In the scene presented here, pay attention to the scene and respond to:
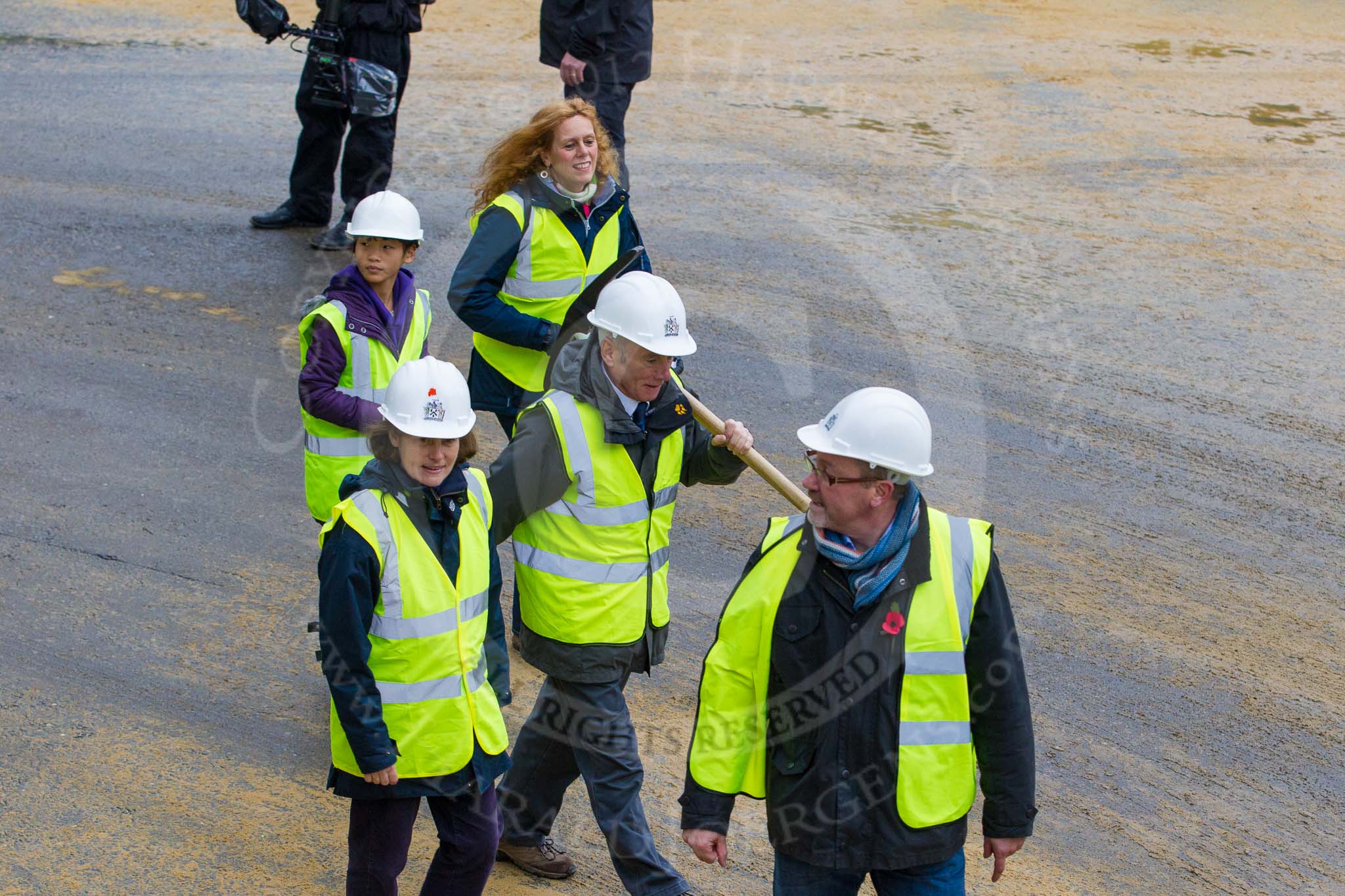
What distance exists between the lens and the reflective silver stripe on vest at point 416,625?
3.74 metres

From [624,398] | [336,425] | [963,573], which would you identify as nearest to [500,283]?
[336,425]

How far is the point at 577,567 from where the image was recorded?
4.30 meters

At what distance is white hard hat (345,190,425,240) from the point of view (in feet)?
17.0

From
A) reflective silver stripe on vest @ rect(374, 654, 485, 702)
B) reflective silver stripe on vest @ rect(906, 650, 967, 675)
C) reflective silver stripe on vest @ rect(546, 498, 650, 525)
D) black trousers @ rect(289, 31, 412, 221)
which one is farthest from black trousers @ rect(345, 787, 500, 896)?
black trousers @ rect(289, 31, 412, 221)

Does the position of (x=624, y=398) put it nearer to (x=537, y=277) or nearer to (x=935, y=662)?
(x=935, y=662)

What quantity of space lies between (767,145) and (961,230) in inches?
95.6

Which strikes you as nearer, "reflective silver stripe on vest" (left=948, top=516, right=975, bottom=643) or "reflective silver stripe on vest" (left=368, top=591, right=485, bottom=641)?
"reflective silver stripe on vest" (left=948, top=516, right=975, bottom=643)

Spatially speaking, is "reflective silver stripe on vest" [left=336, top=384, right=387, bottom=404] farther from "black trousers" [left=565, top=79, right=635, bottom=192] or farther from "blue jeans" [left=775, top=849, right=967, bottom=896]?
"black trousers" [left=565, top=79, right=635, bottom=192]

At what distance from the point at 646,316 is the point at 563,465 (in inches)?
20.2

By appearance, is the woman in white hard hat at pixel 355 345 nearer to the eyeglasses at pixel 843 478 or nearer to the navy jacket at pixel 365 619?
the navy jacket at pixel 365 619

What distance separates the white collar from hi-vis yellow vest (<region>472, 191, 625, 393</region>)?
4.62 ft

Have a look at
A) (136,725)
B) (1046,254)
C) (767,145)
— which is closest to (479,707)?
(136,725)

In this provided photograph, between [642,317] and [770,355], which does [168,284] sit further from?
[642,317]

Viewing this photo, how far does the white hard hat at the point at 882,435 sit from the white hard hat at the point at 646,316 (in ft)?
2.43
